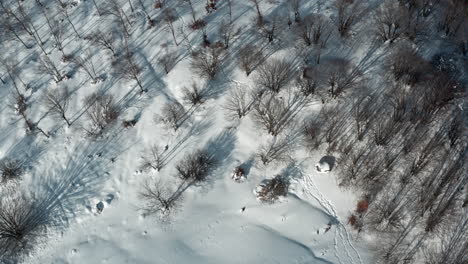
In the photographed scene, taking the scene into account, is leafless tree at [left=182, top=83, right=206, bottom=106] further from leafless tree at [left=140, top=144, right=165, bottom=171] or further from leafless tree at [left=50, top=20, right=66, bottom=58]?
leafless tree at [left=50, top=20, right=66, bottom=58]

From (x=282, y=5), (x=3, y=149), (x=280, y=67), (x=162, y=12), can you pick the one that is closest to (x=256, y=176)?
(x=280, y=67)

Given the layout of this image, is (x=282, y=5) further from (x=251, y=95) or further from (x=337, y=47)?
(x=251, y=95)

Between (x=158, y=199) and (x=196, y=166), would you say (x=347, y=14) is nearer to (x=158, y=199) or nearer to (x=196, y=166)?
(x=196, y=166)

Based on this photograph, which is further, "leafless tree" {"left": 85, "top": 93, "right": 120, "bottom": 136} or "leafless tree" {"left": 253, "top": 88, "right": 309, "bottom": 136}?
"leafless tree" {"left": 85, "top": 93, "right": 120, "bottom": 136}

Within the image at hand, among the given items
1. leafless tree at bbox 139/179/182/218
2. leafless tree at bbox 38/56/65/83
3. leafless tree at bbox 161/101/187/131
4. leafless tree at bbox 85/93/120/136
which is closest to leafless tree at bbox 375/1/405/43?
leafless tree at bbox 161/101/187/131

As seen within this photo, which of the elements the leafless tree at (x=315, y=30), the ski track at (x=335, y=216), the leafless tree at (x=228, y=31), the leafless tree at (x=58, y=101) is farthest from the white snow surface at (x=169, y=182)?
the leafless tree at (x=228, y=31)

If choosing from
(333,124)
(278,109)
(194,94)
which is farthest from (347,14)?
(194,94)
